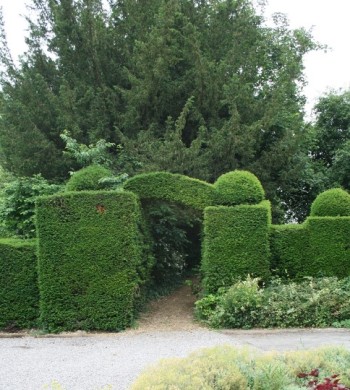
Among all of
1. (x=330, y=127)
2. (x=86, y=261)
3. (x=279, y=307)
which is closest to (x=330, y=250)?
(x=279, y=307)

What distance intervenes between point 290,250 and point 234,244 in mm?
1402

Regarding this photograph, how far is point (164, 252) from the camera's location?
13344mm

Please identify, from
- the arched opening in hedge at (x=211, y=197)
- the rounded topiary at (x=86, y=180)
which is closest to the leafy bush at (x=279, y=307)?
the arched opening in hedge at (x=211, y=197)

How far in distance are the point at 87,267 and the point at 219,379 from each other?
6.04 m

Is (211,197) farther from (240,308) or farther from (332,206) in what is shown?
(332,206)

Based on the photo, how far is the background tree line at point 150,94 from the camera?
45.7ft

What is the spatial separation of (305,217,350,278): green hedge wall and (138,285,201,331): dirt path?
9.78ft

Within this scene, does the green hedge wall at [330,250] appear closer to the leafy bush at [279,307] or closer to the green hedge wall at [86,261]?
the leafy bush at [279,307]

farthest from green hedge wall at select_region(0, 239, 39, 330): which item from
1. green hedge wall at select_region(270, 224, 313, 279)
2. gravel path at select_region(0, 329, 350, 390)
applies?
green hedge wall at select_region(270, 224, 313, 279)

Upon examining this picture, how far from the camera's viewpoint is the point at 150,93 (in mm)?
14406

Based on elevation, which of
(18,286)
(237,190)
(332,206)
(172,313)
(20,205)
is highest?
(237,190)

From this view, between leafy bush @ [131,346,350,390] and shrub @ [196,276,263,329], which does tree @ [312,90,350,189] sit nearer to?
shrub @ [196,276,263,329]

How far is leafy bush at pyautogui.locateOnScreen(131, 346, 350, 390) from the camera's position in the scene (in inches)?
153

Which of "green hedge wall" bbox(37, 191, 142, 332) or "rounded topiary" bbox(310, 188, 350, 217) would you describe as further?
"rounded topiary" bbox(310, 188, 350, 217)
